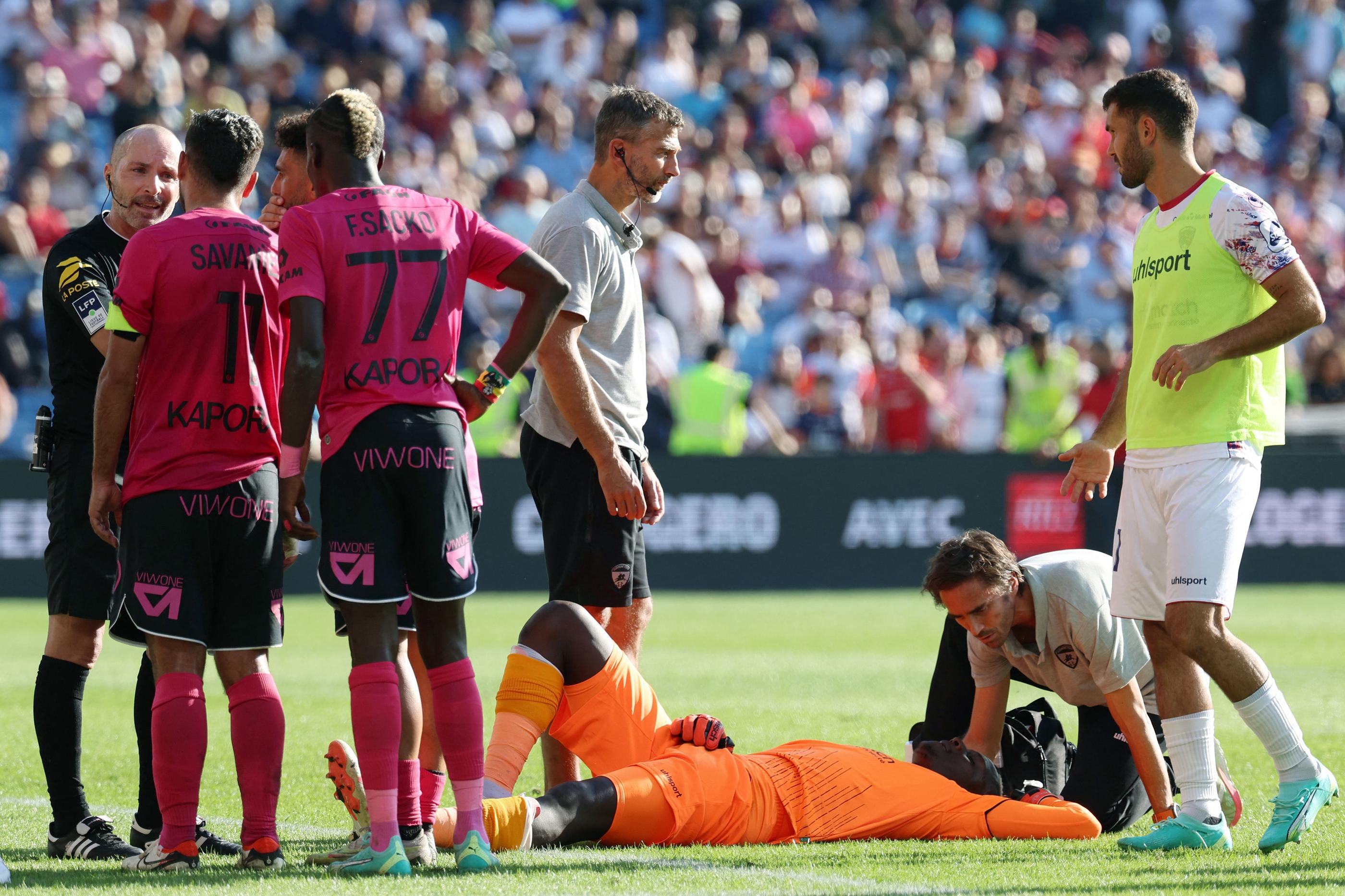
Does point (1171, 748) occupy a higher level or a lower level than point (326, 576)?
lower

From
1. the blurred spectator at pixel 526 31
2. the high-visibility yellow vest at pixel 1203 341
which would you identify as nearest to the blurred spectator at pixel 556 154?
the blurred spectator at pixel 526 31

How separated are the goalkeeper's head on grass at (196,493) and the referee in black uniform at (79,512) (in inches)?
15.6

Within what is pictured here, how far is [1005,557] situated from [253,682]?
244 cm

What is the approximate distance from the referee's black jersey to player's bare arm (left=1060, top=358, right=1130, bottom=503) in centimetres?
313

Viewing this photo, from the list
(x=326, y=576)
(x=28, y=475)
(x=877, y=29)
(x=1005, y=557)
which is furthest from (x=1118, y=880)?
(x=877, y=29)

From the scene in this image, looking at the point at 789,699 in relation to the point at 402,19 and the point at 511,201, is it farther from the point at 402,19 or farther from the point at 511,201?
the point at 402,19

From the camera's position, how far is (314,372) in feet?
14.4

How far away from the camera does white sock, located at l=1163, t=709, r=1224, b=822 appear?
514 centimetres

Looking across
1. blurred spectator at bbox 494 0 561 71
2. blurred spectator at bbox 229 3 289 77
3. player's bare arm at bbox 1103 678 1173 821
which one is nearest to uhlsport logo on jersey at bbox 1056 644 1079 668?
player's bare arm at bbox 1103 678 1173 821

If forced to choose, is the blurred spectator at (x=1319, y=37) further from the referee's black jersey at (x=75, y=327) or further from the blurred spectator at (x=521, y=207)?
the referee's black jersey at (x=75, y=327)

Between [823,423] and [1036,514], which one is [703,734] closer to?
[1036,514]

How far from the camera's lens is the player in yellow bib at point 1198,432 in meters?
5.06

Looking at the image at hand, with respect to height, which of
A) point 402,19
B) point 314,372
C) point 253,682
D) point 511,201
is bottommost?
point 253,682

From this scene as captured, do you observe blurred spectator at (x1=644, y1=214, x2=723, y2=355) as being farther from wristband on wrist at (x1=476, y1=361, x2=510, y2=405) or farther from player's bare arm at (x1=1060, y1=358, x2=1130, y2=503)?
wristband on wrist at (x1=476, y1=361, x2=510, y2=405)
